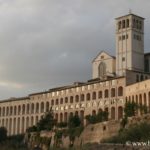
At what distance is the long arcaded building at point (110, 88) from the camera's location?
9481 centimetres

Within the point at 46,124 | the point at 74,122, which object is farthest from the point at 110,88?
the point at 46,124

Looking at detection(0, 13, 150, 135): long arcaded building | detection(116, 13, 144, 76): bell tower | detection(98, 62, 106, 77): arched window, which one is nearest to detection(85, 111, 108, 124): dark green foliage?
detection(0, 13, 150, 135): long arcaded building

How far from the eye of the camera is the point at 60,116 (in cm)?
11075

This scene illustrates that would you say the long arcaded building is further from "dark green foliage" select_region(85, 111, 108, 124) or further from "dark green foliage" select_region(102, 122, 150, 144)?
"dark green foliage" select_region(102, 122, 150, 144)

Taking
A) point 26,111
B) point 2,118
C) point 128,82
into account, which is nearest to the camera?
point 128,82

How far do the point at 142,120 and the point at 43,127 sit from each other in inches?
1309

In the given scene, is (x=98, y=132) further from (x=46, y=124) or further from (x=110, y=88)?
(x=46, y=124)

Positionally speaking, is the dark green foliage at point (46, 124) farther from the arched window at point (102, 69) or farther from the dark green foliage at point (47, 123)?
the arched window at point (102, 69)

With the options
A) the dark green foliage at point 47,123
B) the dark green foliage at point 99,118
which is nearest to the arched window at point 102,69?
the dark green foliage at point 47,123

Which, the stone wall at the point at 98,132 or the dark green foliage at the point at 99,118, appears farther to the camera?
the dark green foliage at the point at 99,118

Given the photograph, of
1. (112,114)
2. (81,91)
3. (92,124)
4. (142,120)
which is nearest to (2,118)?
(81,91)

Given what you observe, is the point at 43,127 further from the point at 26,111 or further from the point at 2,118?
the point at 2,118

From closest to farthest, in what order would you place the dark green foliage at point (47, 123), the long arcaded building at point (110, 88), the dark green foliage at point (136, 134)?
the dark green foliage at point (136, 134) → the long arcaded building at point (110, 88) → the dark green foliage at point (47, 123)

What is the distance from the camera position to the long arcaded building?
94812 mm
